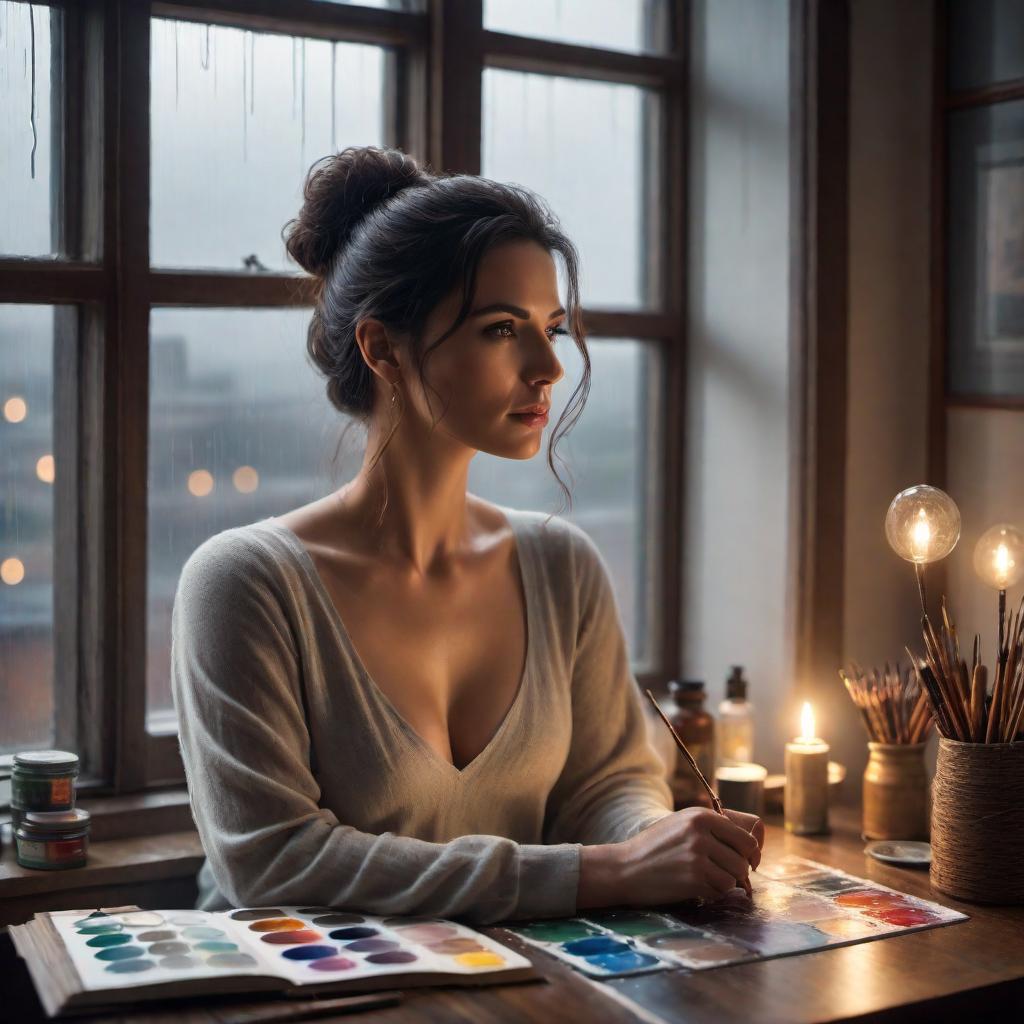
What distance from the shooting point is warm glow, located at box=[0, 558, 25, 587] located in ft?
7.30

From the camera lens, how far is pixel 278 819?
1.81 m

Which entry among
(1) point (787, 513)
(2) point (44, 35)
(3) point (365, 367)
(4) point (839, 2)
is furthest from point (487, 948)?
(4) point (839, 2)

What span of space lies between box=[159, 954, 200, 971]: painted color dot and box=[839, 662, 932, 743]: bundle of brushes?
1117 mm

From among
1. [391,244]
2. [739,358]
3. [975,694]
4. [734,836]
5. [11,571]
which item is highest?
[391,244]

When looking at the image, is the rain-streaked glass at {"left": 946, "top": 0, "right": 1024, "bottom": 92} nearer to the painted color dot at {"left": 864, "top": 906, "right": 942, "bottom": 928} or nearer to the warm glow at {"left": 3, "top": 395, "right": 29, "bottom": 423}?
the painted color dot at {"left": 864, "top": 906, "right": 942, "bottom": 928}

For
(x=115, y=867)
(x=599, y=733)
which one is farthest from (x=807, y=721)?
(x=115, y=867)

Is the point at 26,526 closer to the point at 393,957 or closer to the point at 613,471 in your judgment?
the point at 393,957

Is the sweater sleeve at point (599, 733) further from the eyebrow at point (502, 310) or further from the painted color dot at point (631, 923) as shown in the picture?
the eyebrow at point (502, 310)

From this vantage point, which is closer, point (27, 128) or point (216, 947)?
point (216, 947)

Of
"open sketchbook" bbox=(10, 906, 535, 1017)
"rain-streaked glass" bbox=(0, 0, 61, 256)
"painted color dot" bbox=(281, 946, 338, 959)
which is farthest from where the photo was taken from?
"rain-streaked glass" bbox=(0, 0, 61, 256)

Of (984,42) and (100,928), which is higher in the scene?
(984,42)

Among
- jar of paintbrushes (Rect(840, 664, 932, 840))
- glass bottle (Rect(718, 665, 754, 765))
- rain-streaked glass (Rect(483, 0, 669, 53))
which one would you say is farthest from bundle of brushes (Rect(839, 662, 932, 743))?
rain-streaked glass (Rect(483, 0, 669, 53))

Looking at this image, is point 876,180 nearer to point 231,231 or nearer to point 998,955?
point 231,231

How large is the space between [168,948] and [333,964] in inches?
7.3
